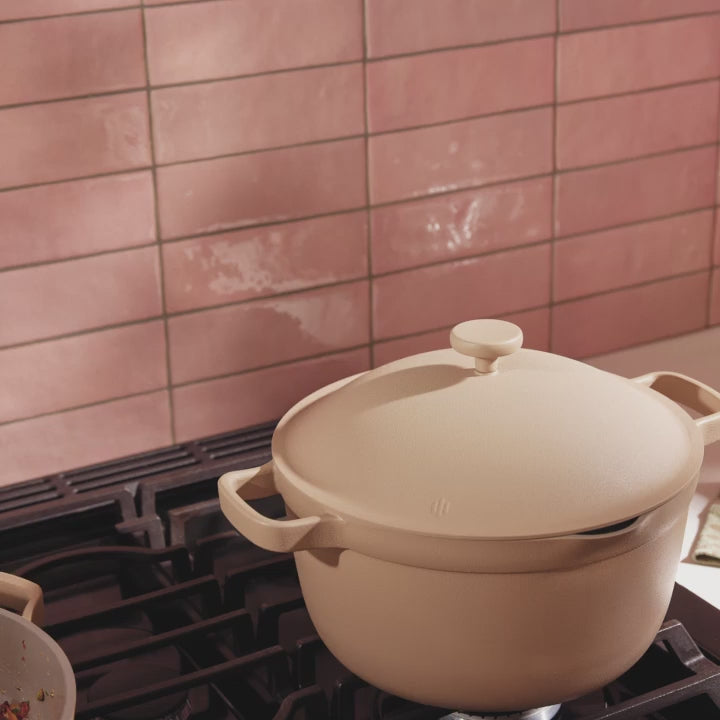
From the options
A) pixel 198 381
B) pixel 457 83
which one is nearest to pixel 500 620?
pixel 198 381

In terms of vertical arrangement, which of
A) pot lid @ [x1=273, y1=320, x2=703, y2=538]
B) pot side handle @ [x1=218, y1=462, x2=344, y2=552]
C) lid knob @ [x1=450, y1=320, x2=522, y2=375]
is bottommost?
pot side handle @ [x1=218, y1=462, x2=344, y2=552]

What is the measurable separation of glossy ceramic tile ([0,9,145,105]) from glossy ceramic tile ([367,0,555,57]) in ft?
0.84

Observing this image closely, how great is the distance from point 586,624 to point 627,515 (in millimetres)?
82

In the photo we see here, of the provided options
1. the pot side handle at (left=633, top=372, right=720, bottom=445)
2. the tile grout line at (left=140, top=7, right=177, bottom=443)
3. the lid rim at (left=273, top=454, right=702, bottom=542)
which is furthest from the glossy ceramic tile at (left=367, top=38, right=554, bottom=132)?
the lid rim at (left=273, top=454, right=702, bottom=542)

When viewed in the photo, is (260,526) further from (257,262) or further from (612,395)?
(257,262)

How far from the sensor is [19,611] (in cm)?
86

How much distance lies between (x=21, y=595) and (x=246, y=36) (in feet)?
1.96

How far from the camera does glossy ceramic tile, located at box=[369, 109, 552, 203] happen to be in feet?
4.16

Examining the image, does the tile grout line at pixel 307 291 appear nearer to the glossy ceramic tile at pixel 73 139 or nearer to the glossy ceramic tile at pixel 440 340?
the glossy ceramic tile at pixel 440 340

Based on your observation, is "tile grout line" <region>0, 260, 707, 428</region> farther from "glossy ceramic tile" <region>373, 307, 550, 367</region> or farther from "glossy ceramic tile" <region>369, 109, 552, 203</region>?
"glossy ceramic tile" <region>369, 109, 552, 203</region>

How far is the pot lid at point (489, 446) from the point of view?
71 cm

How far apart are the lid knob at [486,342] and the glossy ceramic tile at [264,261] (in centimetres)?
46

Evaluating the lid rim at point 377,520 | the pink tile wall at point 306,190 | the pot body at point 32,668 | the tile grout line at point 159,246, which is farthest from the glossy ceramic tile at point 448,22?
the pot body at point 32,668

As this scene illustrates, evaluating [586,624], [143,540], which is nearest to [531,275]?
[143,540]
